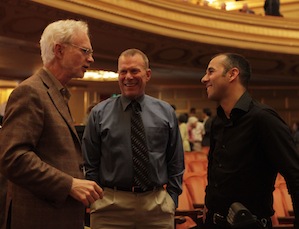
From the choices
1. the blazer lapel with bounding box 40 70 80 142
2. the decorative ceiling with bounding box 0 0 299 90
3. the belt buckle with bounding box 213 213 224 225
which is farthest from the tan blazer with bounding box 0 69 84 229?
the decorative ceiling with bounding box 0 0 299 90

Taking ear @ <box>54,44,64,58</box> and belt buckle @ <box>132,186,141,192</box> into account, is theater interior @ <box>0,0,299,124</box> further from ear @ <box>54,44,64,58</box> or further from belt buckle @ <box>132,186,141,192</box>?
ear @ <box>54,44,64,58</box>

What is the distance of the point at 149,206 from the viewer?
2.14 meters

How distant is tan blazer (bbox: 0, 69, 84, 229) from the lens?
138 centimetres

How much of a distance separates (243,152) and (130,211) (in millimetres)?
637

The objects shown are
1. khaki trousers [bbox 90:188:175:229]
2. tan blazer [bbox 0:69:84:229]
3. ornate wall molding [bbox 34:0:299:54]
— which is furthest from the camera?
ornate wall molding [bbox 34:0:299:54]

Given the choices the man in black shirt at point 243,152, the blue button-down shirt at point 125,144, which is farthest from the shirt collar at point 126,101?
the man in black shirt at point 243,152

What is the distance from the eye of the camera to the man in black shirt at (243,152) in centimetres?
183

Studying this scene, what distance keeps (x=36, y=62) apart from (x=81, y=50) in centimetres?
822

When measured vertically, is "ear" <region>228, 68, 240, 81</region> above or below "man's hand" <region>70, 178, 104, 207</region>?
above

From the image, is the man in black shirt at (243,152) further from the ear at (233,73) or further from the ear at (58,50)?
the ear at (58,50)

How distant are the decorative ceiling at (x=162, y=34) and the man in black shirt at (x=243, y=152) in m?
4.42

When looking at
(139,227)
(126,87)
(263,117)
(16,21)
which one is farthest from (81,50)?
(16,21)

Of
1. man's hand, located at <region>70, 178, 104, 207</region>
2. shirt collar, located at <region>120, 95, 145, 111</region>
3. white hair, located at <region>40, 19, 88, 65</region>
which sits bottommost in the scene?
man's hand, located at <region>70, 178, 104, 207</region>

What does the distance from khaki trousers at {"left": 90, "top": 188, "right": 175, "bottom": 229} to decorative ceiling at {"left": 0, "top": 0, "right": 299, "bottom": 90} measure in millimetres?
4349
